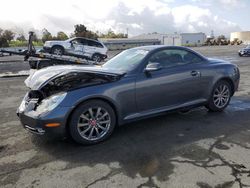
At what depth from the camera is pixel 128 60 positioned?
5324 mm

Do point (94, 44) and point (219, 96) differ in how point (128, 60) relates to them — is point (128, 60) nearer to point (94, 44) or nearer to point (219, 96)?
point (219, 96)

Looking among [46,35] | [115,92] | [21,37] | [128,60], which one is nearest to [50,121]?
[115,92]

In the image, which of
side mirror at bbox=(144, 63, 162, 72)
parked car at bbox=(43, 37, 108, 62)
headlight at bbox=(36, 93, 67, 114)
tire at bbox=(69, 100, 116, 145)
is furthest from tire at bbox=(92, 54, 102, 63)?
headlight at bbox=(36, 93, 67, 114)

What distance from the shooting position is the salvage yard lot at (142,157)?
3.31 metres

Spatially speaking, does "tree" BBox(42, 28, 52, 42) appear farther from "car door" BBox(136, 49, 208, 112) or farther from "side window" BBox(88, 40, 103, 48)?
"car door" BBox(136, 49, 208, 112)

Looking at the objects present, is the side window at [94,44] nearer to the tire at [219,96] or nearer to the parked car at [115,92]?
the parked car at [115,92]

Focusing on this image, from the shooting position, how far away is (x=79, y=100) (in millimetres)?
4191

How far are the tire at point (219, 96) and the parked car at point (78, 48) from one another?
14.1m

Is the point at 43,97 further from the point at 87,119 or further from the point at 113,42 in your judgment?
the point at 113,42

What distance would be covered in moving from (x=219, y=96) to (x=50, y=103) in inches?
147

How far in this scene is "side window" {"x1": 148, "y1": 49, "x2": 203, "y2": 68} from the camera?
5191 millimetres

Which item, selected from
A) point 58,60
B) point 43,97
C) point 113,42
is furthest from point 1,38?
point 43,97

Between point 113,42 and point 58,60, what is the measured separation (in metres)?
42.2

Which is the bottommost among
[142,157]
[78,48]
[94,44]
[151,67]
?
[142,157]
